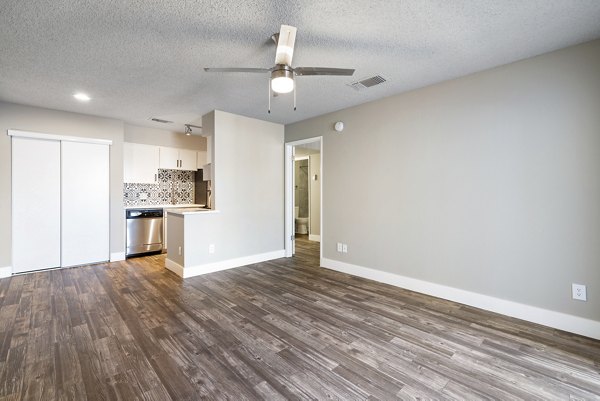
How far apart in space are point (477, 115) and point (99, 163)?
17.8 ft

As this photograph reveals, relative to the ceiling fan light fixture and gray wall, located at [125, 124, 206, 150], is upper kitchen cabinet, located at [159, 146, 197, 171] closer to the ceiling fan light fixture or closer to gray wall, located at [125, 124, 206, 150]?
gray wall, located at [125, 124, 206, 150]

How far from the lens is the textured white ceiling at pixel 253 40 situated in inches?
74.1

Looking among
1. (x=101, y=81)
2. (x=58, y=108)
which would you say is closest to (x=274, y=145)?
(x=101, y=81)

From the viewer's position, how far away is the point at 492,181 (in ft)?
9.08

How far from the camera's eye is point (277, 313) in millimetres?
2723

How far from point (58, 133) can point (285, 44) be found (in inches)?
163

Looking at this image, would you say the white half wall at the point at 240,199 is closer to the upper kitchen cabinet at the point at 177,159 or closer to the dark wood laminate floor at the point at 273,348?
the dark wood laminate floor at the point at 273,348

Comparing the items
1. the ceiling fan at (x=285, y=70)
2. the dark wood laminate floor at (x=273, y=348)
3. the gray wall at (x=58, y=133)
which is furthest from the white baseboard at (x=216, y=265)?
the ceiling fan at (x=285, y=70)

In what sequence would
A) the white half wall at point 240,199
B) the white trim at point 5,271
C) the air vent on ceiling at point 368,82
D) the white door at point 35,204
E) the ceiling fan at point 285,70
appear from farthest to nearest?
the white half wall at point 240,199
the white door at point 35,204
the white trim at point 5,271
the air vent on ceiling at point 368,82
the ceiling fan at point 285,70

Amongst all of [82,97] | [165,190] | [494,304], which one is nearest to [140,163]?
[165,190]

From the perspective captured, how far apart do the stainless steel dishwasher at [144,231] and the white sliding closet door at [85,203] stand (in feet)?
1.20

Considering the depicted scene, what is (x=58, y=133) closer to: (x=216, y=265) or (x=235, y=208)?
(x=235, y=208)

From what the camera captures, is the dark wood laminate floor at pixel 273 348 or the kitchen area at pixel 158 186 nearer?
the dark wood laminate floor at pixel 273 348

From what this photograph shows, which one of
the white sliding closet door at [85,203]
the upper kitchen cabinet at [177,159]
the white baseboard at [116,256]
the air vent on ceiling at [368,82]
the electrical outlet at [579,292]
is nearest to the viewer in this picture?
the electrical outlet at [579,292]
